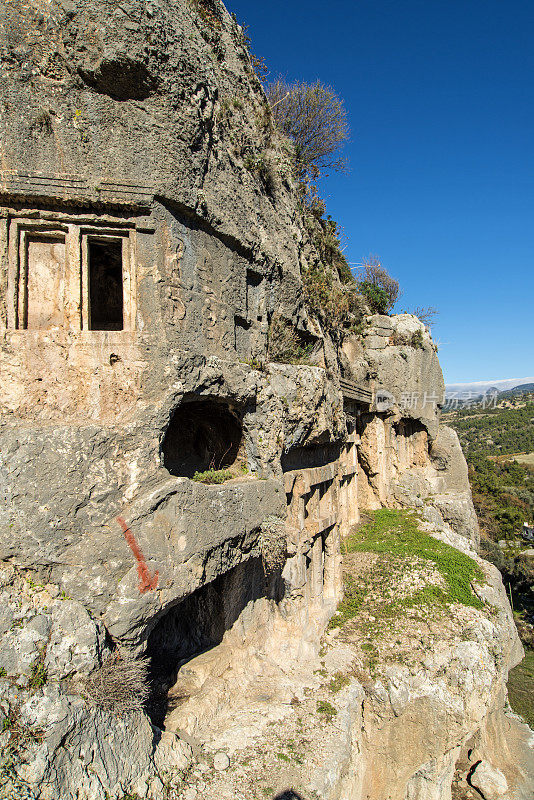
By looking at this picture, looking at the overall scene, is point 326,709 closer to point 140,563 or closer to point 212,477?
point 212,477

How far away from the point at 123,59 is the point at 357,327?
9.38 meters

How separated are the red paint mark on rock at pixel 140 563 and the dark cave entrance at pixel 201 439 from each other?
179cm

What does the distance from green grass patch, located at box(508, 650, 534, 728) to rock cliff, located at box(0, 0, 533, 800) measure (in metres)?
4.90

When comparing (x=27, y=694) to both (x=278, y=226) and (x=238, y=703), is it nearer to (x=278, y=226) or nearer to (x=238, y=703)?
(x=238, y=703)

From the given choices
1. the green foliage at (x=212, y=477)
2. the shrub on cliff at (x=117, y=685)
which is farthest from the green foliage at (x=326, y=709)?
the green foliage at (x=212, y=477)

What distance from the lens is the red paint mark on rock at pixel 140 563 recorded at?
14.2 ft

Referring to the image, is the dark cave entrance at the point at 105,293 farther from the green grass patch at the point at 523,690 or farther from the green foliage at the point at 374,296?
the green grass patch at the point at 523,690

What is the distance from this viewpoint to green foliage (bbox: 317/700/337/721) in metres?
6.08

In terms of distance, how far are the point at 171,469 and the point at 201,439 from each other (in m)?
0.73

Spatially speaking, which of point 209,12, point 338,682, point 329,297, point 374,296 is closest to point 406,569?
point 338,682

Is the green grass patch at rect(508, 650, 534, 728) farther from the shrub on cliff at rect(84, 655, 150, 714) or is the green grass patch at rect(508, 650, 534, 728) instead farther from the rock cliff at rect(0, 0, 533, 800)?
the shrub on cliff at rect(84, 655, 150, 714)

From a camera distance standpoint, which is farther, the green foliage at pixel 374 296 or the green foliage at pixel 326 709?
the green foliage at pixel 374 296

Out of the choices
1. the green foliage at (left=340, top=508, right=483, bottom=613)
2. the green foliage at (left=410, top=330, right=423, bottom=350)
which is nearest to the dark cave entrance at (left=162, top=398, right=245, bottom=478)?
the green foliage at (left=340, top=508, right=483, bottom=613)

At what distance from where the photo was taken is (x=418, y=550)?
1038 cm
